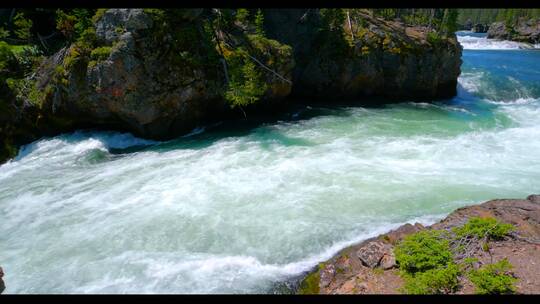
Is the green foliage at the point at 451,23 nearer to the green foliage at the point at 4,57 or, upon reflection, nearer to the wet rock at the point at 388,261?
the wet rock at the point at 388,261

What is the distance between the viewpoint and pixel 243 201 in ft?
37.5

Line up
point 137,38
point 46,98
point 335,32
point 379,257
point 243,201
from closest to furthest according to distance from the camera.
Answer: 1. point 379,257
2. point 243,201
3. point 137,38
4. point 46,98
5. point 335,32

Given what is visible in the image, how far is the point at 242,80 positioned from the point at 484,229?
12.7 meters

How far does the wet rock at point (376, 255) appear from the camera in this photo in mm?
7620

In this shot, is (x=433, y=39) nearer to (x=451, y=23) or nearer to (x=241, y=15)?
(x=451, y=23)

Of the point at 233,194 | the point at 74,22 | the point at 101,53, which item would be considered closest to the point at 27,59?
the point at 74,22

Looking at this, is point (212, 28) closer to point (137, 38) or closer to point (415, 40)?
point (137, 38)

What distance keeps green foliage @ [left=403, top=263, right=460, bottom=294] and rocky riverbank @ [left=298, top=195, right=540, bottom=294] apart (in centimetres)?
10

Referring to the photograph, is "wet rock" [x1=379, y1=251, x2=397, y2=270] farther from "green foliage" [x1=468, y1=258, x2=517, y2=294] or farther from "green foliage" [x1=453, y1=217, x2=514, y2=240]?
"green foliage" [x1=453, y1=217, x2=514, y2=240]

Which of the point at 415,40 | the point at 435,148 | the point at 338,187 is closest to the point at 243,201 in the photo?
the point at 338,187

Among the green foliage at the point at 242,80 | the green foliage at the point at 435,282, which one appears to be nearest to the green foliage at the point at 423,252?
the green foliage at the point at 435,282

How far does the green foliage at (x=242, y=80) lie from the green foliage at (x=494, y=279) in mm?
12440

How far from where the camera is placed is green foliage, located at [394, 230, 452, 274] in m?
7.19

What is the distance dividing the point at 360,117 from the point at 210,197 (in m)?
11.4
